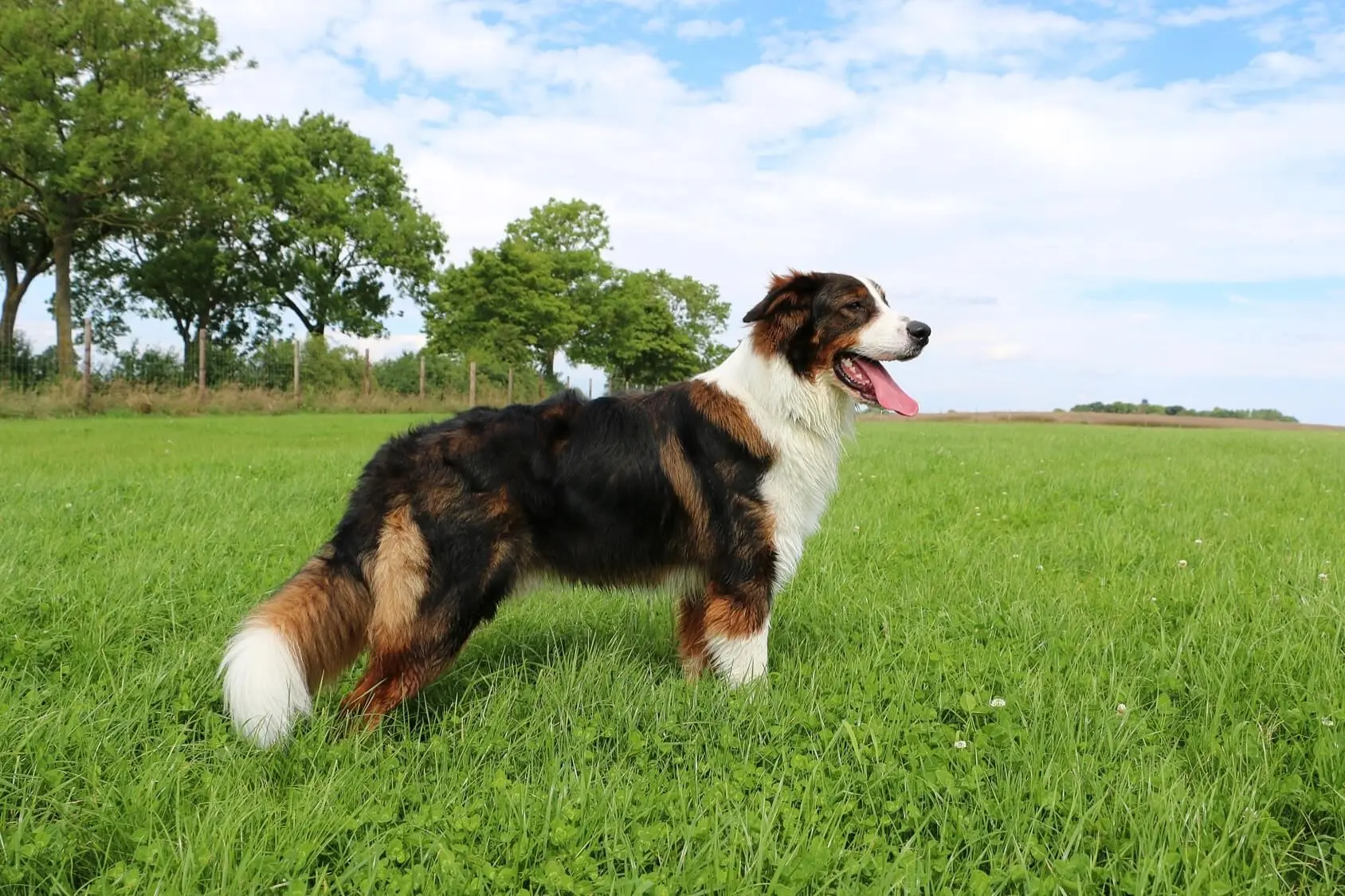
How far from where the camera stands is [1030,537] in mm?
6422

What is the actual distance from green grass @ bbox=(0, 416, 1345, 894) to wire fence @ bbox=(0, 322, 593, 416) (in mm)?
19930

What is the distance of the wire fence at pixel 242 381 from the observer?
2200cm

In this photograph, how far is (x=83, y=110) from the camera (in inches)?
1069

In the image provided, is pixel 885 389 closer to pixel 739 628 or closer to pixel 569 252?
pixel 739 628

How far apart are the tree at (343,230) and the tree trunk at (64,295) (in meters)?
9.65

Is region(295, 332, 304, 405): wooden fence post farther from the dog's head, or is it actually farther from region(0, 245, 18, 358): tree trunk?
the dog's head

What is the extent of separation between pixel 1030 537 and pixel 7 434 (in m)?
17.3

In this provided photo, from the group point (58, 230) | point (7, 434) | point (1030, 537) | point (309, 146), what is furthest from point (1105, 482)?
point (309, 146)

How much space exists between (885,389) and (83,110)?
33.2 metres

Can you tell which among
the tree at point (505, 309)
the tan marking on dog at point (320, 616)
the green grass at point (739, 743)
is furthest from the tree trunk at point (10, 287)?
the tan marking on dog at point (320, 616)

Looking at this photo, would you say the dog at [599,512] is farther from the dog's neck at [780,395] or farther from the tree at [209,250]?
the tree at [209,250]

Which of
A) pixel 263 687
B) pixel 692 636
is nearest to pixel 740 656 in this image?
pixel 692 636

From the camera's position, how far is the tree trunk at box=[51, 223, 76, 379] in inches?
1059

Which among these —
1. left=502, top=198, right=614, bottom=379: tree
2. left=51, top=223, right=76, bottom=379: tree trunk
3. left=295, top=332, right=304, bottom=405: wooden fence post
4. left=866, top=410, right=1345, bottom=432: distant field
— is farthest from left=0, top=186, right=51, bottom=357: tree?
left=866, top=410, right=1345, bottom=432: distant field
